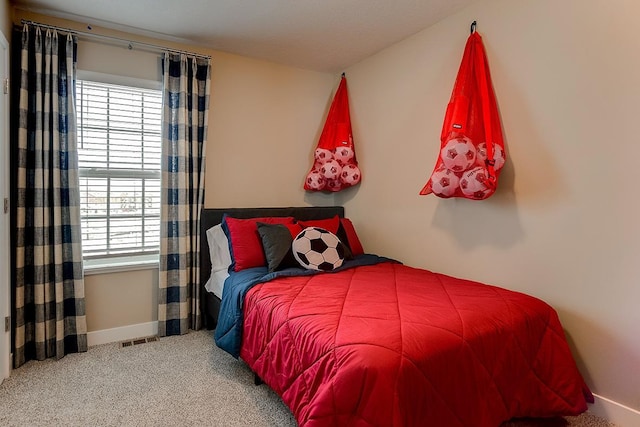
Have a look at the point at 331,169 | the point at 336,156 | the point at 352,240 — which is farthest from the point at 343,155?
the point at 352,240

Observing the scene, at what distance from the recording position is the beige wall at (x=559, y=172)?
5.86 ft

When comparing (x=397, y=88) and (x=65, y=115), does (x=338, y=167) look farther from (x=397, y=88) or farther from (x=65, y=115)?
(x=65, y=115)

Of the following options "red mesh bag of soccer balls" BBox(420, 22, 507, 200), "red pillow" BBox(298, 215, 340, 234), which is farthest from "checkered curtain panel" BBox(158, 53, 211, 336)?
"red mesh bag of soccer balls" BBox(420, 22, 507, 200)

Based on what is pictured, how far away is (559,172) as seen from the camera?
2.01 metres

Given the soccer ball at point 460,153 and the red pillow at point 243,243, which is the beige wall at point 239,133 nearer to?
the red pillow at point 243,243

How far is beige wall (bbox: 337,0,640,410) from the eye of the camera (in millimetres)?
1785

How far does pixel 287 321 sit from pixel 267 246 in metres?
0.97

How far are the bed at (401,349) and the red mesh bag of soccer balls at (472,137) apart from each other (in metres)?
0.63

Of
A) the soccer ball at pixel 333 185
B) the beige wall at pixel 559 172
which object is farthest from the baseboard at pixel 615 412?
the soccer ball at pixel 333 185

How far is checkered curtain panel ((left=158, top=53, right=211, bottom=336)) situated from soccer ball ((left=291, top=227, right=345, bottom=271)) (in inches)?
36.7

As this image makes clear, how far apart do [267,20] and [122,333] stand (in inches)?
104

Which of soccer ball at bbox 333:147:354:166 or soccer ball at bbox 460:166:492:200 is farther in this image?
soccer ball at bbox 333:147:354:166

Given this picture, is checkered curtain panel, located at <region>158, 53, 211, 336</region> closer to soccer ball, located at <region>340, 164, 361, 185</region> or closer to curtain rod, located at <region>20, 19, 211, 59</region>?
curtain rod, located at <region>20, 19, 211, 59</region>

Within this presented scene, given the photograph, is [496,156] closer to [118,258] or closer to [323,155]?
[323,155]
